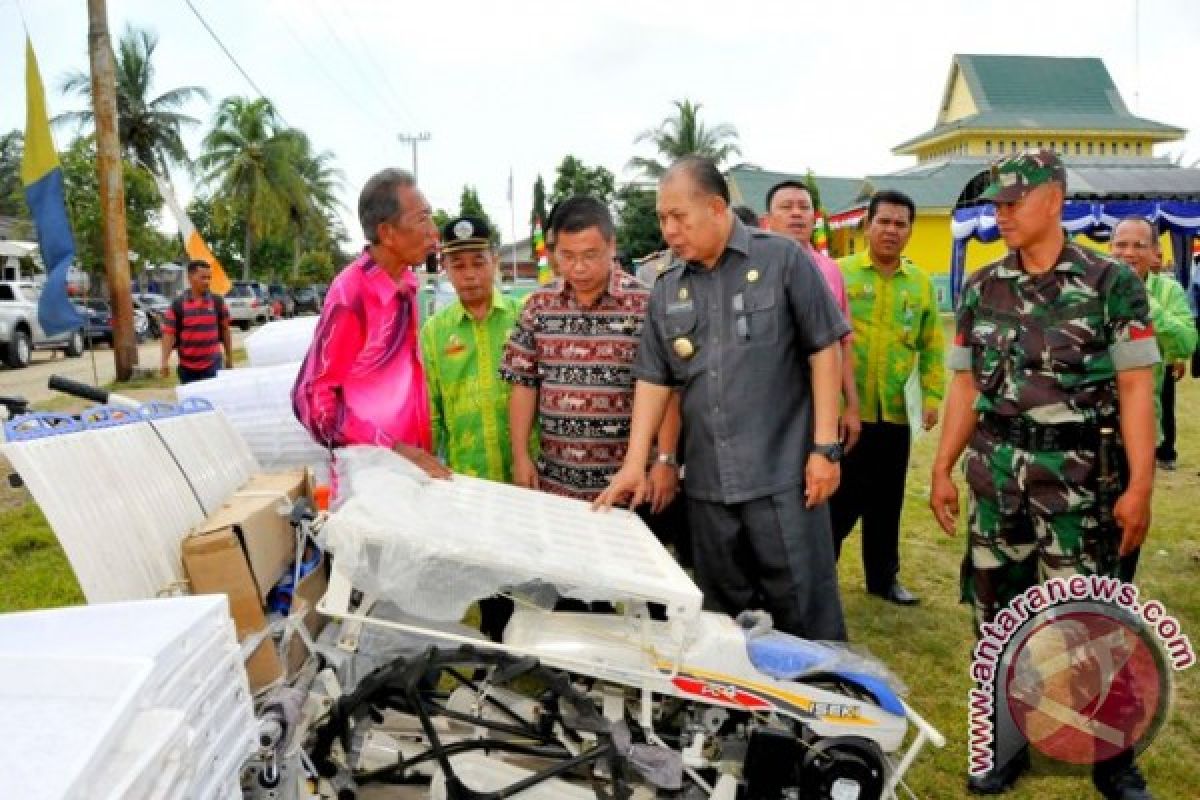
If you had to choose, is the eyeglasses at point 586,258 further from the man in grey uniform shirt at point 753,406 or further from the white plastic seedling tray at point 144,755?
the white plastic seedling tray at point 144,755

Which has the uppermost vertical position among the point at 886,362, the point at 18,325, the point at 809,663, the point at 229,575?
the point at 18,325

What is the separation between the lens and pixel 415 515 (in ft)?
6.58

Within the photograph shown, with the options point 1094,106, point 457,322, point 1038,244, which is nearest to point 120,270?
point 457,322

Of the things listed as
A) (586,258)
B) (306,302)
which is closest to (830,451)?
(586,258)

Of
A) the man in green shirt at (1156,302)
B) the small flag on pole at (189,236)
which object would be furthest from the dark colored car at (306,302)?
the man in green shirt at (1156,302)

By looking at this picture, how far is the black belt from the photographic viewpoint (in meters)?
2.40

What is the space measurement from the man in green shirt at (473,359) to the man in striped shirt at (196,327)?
17.5 feet

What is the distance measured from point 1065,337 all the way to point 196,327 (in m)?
7.35

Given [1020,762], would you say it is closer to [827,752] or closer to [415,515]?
[827,752]

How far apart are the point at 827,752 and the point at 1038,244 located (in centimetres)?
154

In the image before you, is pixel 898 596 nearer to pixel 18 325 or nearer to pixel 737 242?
pixel 737 242

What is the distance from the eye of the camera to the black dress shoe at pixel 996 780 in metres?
2.58

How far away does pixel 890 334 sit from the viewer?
3.95 metres

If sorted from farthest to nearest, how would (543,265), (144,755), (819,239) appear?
(543,265) → (819,239) → (144,755)
